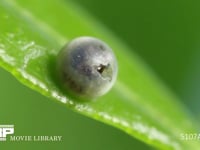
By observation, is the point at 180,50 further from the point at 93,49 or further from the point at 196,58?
the point at 93,49

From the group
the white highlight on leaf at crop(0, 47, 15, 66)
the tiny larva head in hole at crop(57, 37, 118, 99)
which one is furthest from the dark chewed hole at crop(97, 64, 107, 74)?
the white highlight on leaf at crop(0, 47, 15, 66)

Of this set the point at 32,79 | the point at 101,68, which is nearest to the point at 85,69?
the point at 101,68

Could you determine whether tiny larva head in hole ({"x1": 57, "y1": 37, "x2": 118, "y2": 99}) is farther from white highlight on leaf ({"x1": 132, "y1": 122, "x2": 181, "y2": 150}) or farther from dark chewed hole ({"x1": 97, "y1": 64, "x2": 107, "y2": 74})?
white highlight on leaf ({"x1": 132, "y1": 122, "x2": 181, "y2": 150})

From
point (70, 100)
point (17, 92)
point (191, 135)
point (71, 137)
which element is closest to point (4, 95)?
point (17, 92)

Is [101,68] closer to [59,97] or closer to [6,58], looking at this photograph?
[59,97]

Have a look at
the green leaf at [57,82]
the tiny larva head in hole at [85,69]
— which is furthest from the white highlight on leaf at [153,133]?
the tiny larva head in hole at [85,69]

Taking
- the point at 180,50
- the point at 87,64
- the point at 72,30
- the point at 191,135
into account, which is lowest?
the point at 191,135

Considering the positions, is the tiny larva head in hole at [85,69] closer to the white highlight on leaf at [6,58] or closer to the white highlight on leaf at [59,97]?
the white highlight on leaf at [59,97]

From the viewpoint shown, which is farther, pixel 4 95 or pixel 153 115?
pixel 4 95
